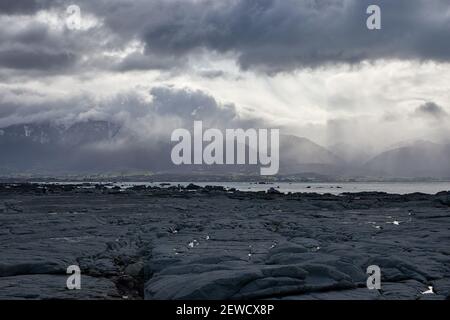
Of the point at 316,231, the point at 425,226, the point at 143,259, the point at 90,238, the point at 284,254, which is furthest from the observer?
the point at 425,226

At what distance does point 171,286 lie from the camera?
45.2 ft

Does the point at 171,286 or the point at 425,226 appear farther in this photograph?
the point at 425,226

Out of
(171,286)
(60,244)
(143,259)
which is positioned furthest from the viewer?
(60,244)

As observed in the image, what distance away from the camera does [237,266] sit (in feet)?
51.3

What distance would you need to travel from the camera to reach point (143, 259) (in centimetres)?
2009

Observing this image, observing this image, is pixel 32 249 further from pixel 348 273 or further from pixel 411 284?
pixel 411 284
